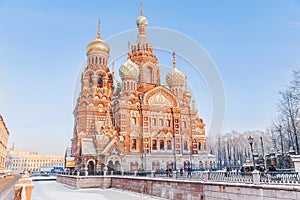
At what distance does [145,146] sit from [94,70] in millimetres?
13549

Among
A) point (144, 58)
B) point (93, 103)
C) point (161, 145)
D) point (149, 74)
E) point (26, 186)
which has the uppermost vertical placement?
point (144, 58)

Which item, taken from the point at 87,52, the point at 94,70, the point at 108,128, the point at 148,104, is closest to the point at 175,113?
the point at 148,104

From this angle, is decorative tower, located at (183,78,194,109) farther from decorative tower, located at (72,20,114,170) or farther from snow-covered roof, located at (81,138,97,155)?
snow-covered roof, located at (81,138,97,155)

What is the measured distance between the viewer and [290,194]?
29.3 ft

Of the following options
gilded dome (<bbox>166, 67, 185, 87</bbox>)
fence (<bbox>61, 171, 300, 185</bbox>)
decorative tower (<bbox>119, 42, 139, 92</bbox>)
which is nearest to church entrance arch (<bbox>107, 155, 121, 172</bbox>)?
decorative tower (<bbox>119, 42, 139, 92</bbox>)

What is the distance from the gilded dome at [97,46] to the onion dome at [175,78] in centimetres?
1062

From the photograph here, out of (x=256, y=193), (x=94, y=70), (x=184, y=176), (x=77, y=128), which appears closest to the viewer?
(x=256, y=193)

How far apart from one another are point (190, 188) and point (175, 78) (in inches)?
1006

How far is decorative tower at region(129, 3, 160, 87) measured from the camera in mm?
39094

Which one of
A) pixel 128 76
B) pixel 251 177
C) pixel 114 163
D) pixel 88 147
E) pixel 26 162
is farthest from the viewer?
pixel 26 162

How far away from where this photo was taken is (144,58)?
40.0 metres

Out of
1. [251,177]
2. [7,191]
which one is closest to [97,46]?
[7,191]

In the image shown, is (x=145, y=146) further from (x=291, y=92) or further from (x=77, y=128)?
(x=291, y=92)

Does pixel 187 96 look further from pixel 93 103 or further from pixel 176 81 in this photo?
pixel 93 103
